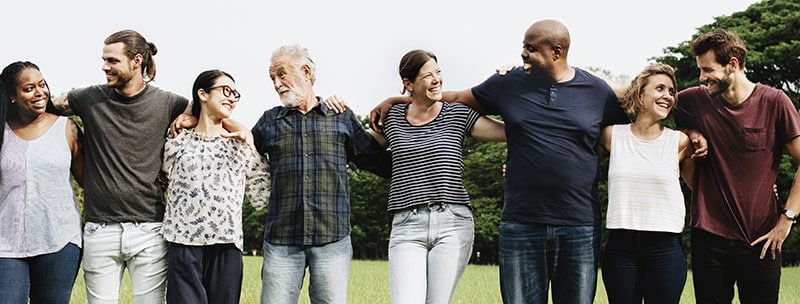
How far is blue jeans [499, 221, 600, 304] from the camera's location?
4930 millimetres

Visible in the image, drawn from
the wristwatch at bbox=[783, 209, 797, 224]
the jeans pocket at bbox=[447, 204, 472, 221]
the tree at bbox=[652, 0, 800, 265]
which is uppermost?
the tree at bbox=[652, 0, 800, 265]

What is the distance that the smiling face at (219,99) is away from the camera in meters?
5.32

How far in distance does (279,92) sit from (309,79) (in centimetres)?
23

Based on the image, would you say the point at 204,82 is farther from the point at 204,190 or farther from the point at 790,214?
the point at 790,214

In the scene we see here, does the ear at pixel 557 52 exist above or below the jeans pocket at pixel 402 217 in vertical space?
above

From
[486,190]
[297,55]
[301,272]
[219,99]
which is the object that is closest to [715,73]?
[297,55]

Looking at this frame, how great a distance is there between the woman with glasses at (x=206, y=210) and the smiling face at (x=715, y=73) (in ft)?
10.5

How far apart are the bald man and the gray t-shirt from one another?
2387mm

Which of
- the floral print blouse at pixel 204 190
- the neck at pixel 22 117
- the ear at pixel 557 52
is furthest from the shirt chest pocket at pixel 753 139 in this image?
the neck at pixel 22 117

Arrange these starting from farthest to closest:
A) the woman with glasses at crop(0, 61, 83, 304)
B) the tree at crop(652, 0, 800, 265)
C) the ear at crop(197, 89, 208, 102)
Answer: the tree at crop(652, 0, 800, 265) < the ear at crop(197, 89, 208, 102) < the woman with glasses at crop(0, 61, 83, 304)

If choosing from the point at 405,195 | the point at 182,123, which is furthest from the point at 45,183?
the point at 405,195

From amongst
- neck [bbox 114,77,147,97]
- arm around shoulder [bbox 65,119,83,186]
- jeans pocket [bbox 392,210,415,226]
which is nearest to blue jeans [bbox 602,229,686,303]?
jeans pocket [bbox 392,210,415,226]

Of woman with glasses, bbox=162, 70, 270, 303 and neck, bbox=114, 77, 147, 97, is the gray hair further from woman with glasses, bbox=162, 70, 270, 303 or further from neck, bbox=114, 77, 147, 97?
neck, bbox=114, 77, 147, 97

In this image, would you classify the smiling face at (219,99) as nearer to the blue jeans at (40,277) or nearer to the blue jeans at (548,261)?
the blue jeans at (40,277)
